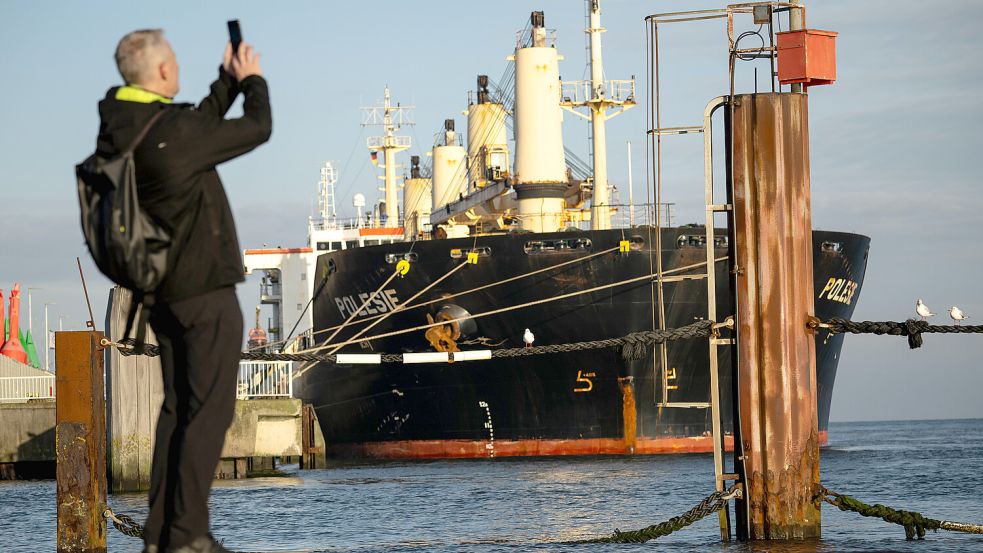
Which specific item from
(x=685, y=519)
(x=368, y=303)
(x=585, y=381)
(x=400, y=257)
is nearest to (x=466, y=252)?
(x=400, y=257)

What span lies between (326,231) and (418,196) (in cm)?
1406

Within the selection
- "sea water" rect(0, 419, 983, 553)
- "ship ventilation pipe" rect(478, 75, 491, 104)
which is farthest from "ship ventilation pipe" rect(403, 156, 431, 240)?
"sea water" rect(0, 419, 983, 553)

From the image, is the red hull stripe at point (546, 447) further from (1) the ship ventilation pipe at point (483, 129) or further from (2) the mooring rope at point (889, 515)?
(2) the mooring rope at point (889, 515)

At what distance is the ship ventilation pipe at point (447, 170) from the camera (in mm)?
44312

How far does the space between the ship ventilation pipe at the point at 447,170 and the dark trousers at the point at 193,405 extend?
40422 millimetres

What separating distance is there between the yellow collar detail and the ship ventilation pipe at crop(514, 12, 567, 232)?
26064 millimetres

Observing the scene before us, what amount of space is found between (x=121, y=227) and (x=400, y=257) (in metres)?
23.7

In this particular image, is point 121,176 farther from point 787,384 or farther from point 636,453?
point 636,453

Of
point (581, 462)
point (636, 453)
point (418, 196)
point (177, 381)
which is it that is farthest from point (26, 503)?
point (418, 196)

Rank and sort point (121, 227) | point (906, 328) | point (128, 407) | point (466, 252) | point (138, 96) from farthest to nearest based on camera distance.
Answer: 1. point (466, 252)
2. point (128, 407)
3. point (906, 328)
4. point (138, 96)
5. point (121, 227)

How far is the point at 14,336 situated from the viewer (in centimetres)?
5438

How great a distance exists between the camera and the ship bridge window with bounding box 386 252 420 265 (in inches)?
1066

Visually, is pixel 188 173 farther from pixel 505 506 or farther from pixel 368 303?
pixel 368 303

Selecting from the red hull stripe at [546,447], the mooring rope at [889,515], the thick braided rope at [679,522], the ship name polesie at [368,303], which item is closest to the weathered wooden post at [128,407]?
the thick braided rope at [679,522]
